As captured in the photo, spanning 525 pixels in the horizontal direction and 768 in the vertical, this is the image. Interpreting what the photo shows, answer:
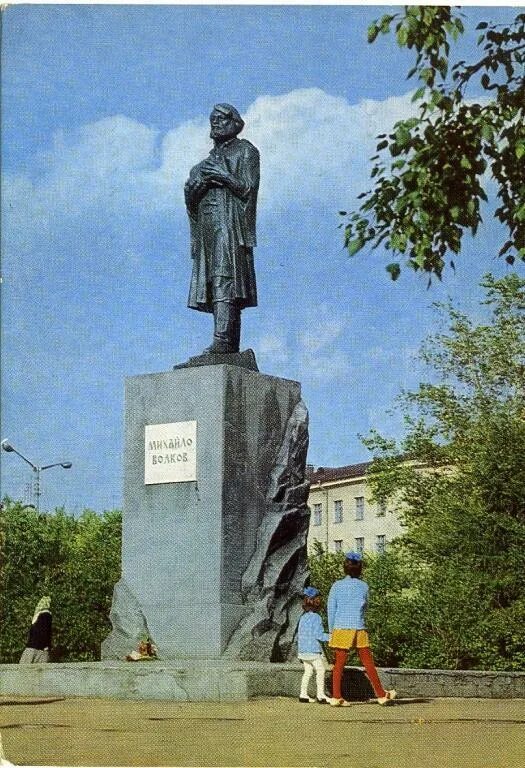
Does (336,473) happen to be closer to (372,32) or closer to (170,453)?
(170,453)

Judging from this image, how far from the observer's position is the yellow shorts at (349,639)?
10.5m

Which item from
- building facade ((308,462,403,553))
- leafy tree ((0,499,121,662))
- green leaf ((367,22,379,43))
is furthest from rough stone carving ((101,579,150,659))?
building facade ((308,462,403,553))

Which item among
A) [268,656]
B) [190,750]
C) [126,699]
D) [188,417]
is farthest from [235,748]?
[188,417]

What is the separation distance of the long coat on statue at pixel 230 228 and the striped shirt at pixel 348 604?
3.26 meters

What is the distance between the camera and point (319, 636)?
11039mm

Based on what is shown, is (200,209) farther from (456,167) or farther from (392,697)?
(392,697)

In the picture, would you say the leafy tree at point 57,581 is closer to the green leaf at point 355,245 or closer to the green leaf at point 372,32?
the green leaf at point 355,245

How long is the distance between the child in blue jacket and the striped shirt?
30 cm

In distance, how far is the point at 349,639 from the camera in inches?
A: 413

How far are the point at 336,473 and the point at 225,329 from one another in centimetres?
2920

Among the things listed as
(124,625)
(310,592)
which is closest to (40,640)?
(124,625)

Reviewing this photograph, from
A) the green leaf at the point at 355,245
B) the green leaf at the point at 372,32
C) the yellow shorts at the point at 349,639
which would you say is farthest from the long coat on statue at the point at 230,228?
the yellow shorts at the point at 349,639

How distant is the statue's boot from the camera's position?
12.7m

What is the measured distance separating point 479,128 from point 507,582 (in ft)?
32.8
